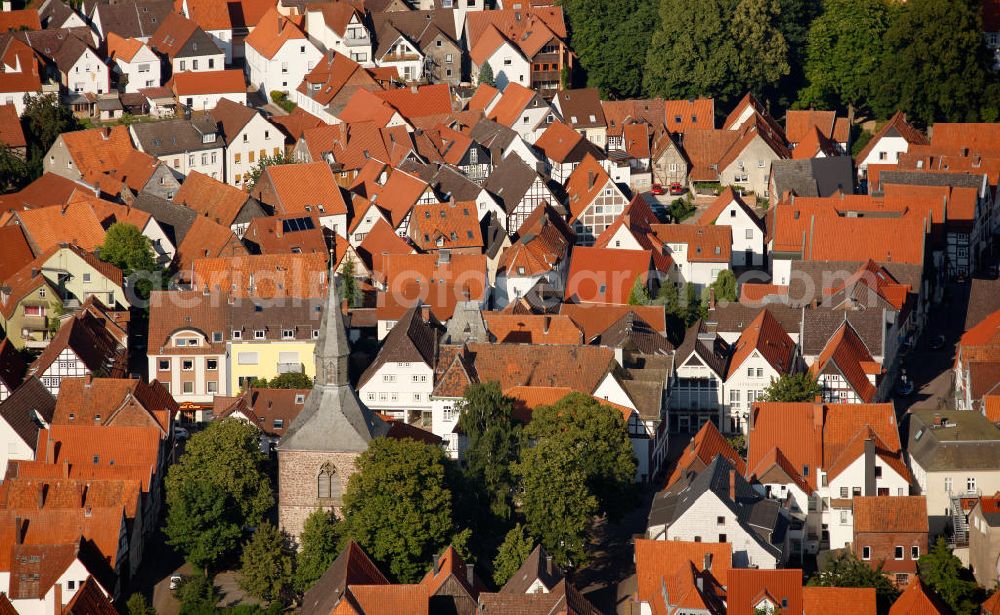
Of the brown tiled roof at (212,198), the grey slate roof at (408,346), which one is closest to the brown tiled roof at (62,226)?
the brown tiled roof at (212,198)

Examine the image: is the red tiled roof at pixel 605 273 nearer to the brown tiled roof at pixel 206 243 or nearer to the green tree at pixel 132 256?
the brown tiled roof at pixel 206 243

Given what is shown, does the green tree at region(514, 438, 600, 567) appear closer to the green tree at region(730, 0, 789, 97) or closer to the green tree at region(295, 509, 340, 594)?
the green tree at region(295, 509, 340, 594)

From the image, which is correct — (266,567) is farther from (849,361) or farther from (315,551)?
(849,361)

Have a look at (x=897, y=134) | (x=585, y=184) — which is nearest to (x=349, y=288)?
(x=585, y=184)

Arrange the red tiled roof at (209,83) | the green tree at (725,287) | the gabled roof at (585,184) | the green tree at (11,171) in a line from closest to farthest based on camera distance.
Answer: the green tree at (725,287), the gabled roof at (585,184), the green tree at (11,171), the red tiled roof at (209,83)

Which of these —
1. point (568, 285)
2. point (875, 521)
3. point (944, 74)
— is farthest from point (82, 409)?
point (944, 74)
